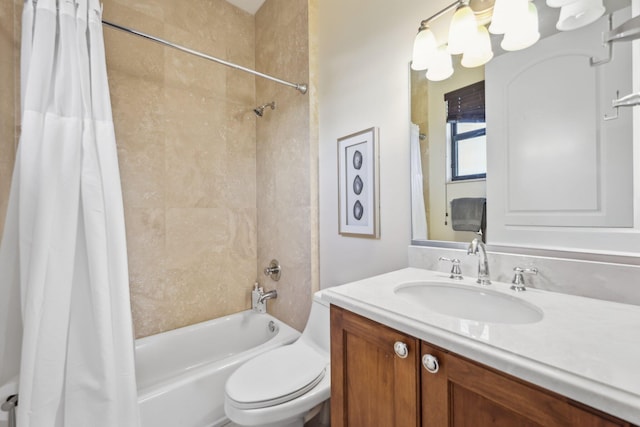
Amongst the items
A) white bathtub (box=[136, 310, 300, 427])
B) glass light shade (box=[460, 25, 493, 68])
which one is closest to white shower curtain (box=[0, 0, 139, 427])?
white bathtub (box=[136, 310, 300, 427])

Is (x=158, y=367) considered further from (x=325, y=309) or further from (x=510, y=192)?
(x=510, y=192)

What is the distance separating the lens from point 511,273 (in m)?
0.89

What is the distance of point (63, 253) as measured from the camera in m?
0.94

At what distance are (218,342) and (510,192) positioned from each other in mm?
1965

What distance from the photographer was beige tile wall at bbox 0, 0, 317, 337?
65.0 inches

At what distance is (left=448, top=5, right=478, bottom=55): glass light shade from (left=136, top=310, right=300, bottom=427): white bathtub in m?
1.67

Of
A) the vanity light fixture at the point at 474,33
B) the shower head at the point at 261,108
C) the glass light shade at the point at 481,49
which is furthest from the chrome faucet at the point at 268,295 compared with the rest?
the glass light shade at the point at 481,49

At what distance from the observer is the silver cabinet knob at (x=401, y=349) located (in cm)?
62

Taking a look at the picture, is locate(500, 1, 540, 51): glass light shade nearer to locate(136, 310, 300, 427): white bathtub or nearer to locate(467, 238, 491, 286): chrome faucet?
locate(467, 238, 491, 286): chrome faucet

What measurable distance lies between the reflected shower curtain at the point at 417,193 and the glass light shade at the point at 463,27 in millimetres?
Result: 329

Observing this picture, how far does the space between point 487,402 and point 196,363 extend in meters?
1.83

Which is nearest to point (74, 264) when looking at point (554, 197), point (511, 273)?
point (511, 273)

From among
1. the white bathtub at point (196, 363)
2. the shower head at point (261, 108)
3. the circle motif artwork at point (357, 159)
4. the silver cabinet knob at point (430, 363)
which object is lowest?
the white bathtub at point (196, 363)

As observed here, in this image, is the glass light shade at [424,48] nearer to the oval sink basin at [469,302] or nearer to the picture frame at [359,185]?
the picture frame at [359,185]
